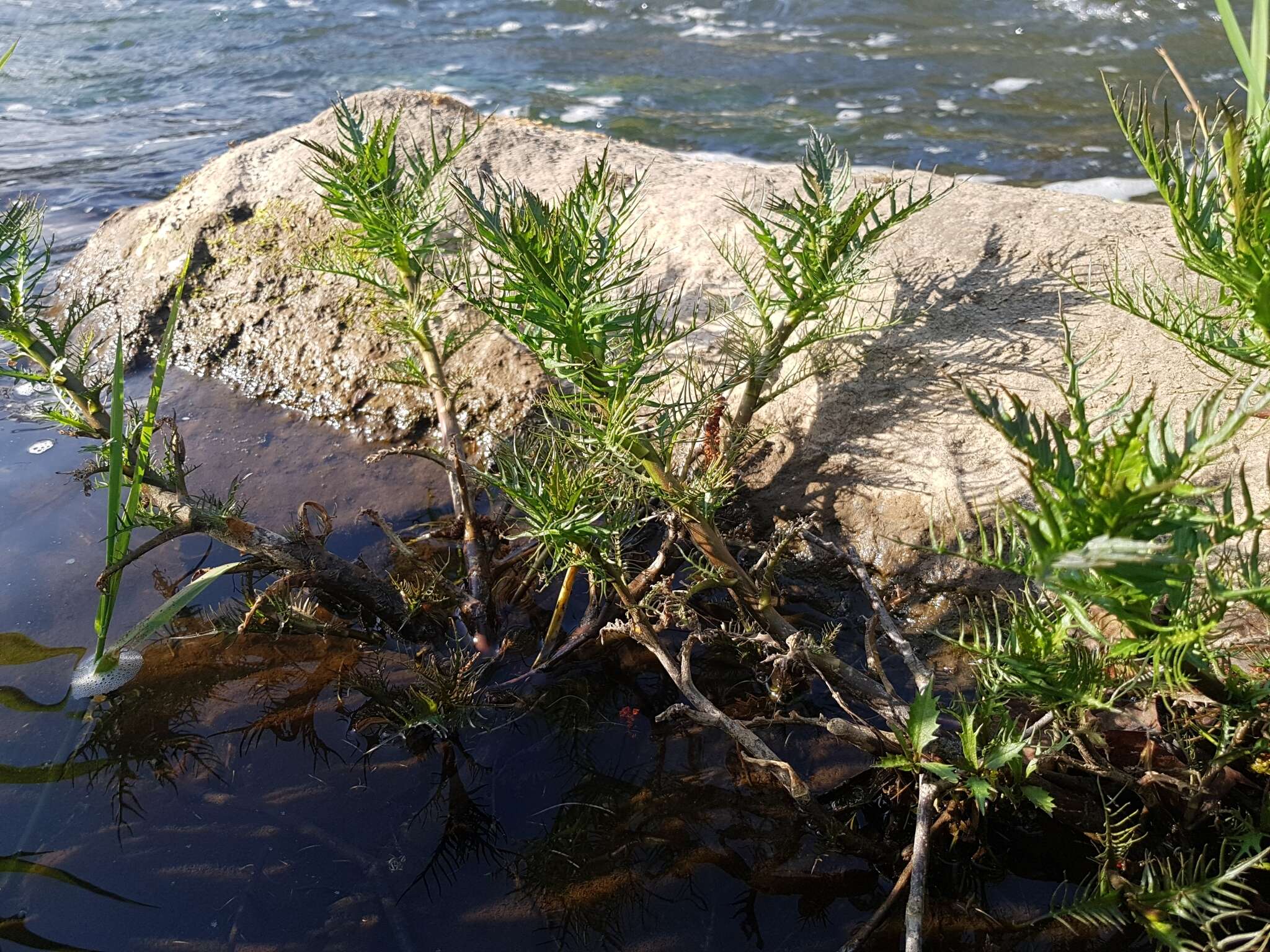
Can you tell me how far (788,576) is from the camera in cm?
307

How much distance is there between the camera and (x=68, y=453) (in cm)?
383

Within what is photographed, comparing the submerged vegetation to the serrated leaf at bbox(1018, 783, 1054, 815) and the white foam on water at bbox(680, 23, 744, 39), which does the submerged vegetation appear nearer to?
the serrated leaf at bbox(1018, 783, 1054, 815)

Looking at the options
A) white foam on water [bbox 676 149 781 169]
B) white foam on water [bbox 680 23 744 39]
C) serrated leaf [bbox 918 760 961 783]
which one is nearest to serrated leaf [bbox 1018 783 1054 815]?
serrated leaf [bbox 918 760 961 783]

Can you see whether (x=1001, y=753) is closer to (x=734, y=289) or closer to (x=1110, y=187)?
(x=734, y=289)

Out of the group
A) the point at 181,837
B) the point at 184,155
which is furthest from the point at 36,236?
the point at 184,155

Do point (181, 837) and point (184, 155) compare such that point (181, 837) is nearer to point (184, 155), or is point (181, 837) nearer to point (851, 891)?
point (851, 891)

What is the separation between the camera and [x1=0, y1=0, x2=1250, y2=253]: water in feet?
23.3

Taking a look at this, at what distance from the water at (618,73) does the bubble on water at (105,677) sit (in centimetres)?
430

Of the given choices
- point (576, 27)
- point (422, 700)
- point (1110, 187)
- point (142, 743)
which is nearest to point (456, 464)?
point (422, 700)

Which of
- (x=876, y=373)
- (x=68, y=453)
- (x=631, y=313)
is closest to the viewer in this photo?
(x=631, y=313)

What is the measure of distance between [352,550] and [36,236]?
4.23 ft

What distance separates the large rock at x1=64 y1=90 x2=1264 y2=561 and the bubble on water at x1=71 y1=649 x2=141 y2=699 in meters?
1.43

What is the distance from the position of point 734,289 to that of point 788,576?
113cm

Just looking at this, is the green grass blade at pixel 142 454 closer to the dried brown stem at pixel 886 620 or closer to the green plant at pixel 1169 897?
the dried brown stem at pixel 886 620
